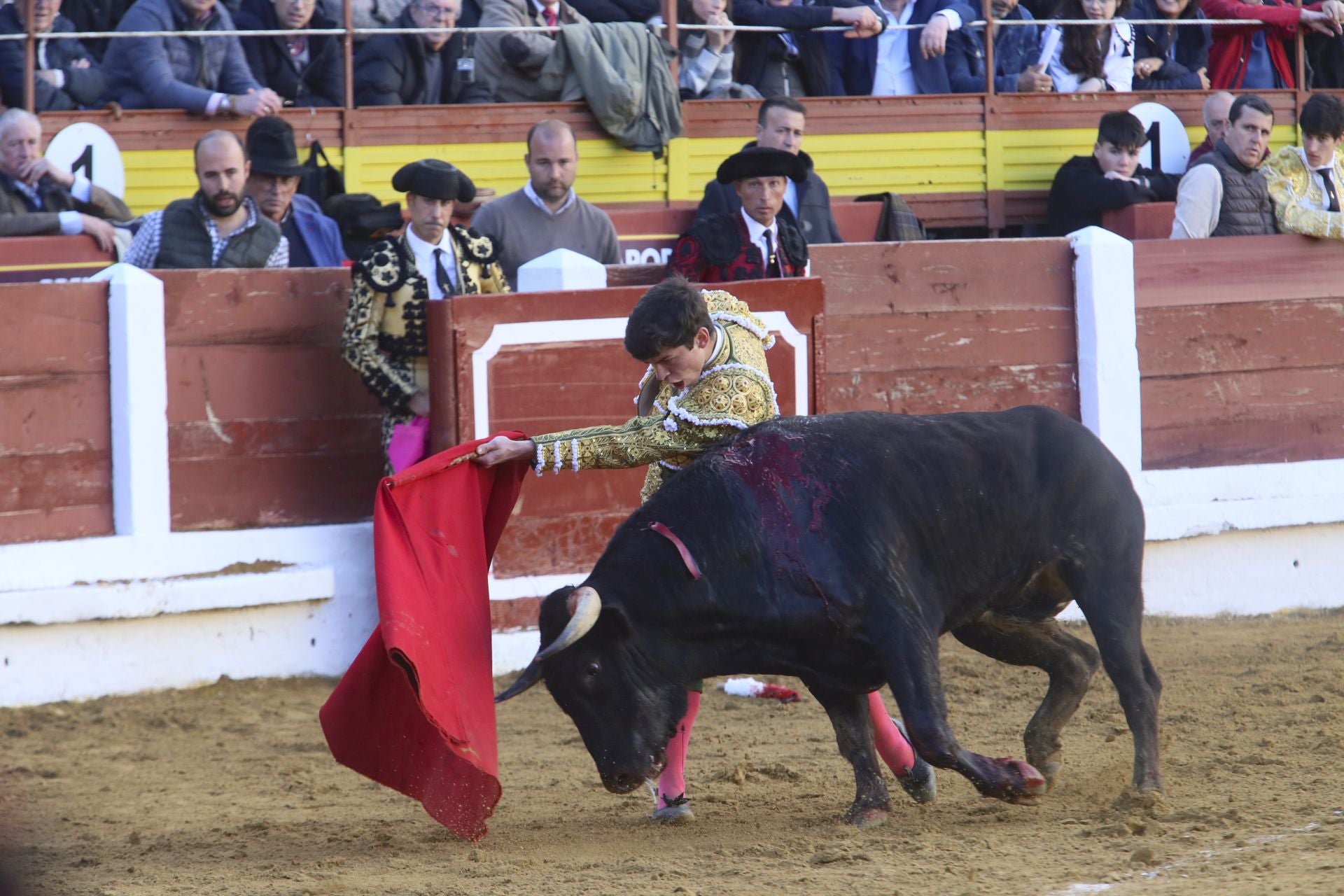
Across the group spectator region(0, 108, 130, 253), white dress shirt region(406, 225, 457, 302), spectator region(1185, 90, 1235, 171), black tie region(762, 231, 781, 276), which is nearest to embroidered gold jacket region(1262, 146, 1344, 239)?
spectator region(1185, 90, 1235, 171)

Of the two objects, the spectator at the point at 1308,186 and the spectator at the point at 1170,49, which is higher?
the spectator at the point at 1170,49

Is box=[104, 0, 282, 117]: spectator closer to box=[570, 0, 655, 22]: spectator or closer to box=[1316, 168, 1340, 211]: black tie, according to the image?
box=[570, 0, 655, 22]: spectator

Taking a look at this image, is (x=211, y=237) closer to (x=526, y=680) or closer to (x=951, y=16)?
(x=526, y=680)

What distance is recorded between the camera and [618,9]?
7.82 m

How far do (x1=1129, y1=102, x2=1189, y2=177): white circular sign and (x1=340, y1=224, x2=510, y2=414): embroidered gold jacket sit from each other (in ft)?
13.6

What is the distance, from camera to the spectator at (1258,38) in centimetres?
870

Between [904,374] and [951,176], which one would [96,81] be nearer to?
[904,374]

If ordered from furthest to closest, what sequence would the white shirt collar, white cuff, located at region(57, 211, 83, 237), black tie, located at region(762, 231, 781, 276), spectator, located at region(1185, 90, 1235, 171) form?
spectator, located at region(1185, 90, 1235, 171) < white cuff, located at region(57, 211, 83, 237) < the white shirt collar < black tie, located at region(762, 231, 781, 276)

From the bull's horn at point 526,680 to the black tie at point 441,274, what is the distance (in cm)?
216

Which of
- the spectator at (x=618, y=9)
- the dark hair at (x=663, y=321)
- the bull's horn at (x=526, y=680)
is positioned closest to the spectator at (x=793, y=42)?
the spectator at (x=618, y=9)

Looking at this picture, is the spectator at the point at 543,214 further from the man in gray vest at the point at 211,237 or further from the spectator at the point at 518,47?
the spectator at the point at 518,47

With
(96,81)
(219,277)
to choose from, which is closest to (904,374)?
(219,277)

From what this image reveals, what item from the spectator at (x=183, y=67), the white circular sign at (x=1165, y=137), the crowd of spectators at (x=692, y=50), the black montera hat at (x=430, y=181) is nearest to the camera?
the black montera hat at (x=430, y=181)

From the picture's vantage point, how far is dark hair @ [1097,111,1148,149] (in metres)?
7.20
